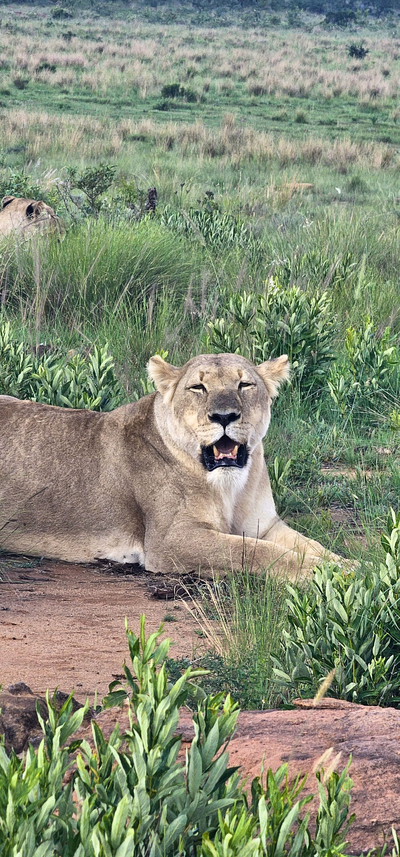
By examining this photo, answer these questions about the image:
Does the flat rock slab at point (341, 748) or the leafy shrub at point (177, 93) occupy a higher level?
the leafy shrub at point (177, 93)

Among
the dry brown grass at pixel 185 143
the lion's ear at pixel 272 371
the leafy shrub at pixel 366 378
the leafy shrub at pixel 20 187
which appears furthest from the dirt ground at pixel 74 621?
the dry brown grass at pixel 185 143

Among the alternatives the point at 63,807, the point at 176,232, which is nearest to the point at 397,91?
the point at 176,232

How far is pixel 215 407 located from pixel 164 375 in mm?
513

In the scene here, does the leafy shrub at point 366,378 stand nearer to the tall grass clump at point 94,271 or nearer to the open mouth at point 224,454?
the tall grass clump at point 94,271

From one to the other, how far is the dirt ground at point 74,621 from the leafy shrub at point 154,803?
3.74ft

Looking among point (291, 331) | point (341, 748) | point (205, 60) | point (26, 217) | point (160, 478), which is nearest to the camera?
point (341, 748)

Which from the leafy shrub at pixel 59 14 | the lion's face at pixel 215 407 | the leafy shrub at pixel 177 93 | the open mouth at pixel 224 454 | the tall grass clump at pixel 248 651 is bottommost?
the tall grass clump at pixel 248 651

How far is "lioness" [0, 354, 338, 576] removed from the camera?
4.62m

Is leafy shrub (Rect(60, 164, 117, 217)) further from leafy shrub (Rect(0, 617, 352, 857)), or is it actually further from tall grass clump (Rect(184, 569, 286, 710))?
leafy shrub (Rect(0, 617, 352, 857))

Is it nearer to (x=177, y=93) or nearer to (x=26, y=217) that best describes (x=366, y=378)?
(x=26, y=217)

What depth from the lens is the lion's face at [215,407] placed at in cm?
457

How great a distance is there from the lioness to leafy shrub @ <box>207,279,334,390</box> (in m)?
1.80

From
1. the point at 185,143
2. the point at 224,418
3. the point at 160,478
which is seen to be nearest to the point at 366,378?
the point at 160,478

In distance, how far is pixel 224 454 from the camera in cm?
466
